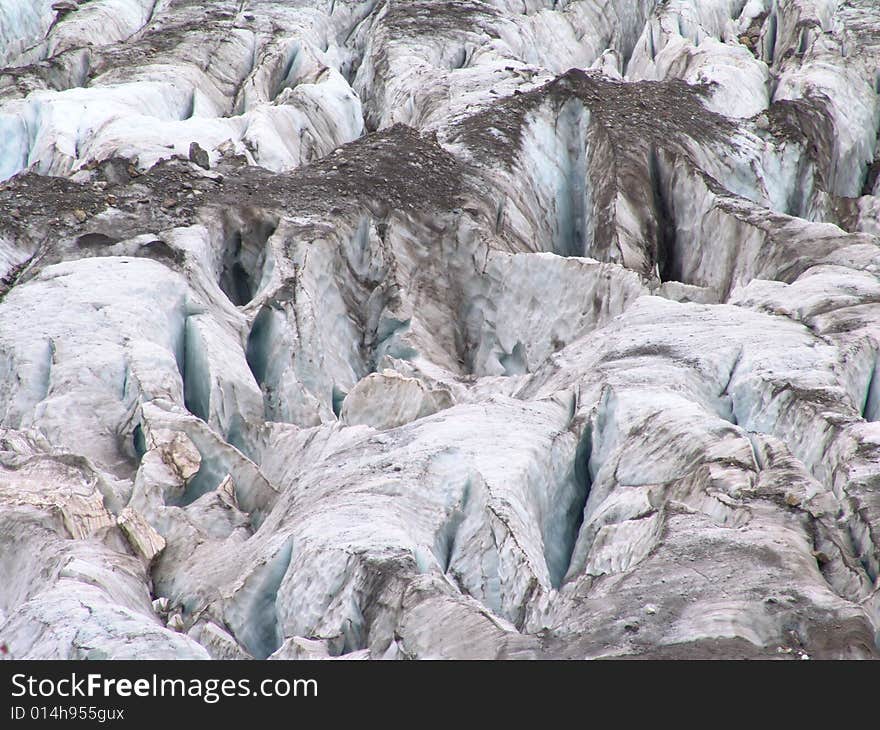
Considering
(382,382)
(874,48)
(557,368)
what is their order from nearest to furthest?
1. (382,382)
2. (557,368)
3. (874,48)

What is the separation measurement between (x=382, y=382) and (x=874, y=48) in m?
27.1

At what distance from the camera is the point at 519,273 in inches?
953

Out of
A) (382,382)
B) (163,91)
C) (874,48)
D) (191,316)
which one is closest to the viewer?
(382,382)

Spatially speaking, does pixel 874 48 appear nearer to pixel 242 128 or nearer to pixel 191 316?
pixel 242 128

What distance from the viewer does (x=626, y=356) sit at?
61.6 feet

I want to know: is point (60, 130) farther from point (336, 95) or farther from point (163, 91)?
point (336, 95)

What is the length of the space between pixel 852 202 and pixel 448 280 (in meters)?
12.7

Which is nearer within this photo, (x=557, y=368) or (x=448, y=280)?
(x=557, y=368)

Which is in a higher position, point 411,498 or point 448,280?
point 411,498

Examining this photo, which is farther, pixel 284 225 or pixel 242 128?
pixel 242 128

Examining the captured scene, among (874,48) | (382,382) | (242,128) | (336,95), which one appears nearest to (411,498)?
(382,382)
